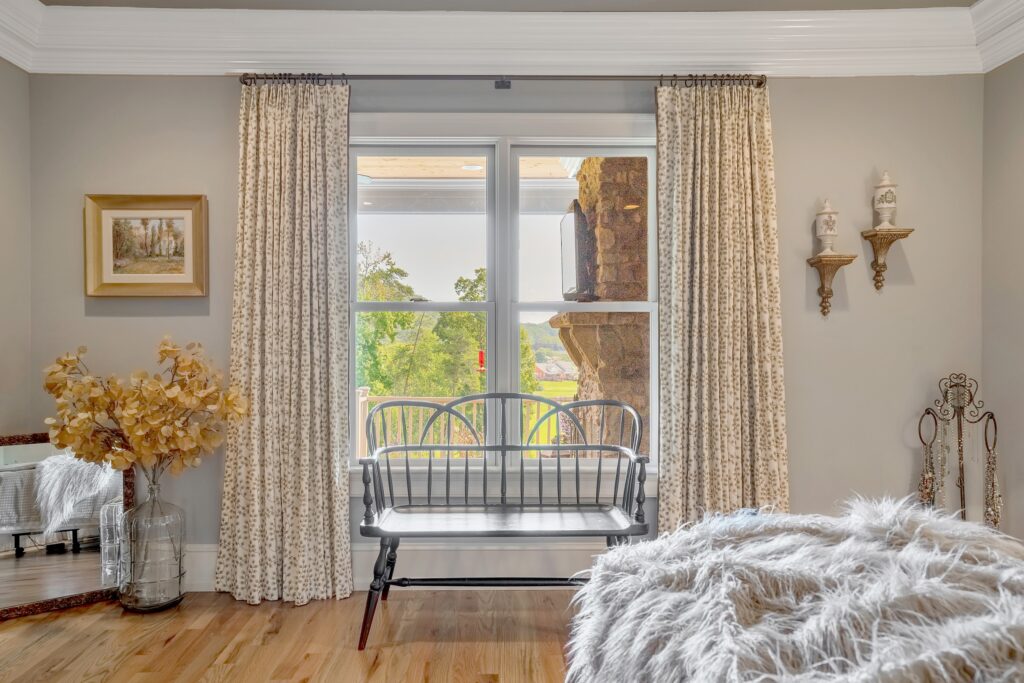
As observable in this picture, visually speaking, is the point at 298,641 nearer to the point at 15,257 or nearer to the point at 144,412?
the point at 144,412

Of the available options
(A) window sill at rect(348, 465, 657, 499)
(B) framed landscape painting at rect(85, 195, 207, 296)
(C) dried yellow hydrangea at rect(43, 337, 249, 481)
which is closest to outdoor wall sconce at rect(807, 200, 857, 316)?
(A) window sill at rect(348, 465, 657, 499)

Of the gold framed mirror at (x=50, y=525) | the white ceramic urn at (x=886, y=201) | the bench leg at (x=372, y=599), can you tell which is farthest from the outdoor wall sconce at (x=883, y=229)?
the gold framed mirror at (x=50, y=525)

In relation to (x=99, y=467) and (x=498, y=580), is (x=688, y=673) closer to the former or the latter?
(x=498, y=580)

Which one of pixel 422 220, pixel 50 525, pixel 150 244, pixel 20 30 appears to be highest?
pixel 20 30

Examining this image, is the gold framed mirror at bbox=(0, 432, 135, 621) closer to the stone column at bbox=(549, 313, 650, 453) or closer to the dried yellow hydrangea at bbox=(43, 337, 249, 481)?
the dried yellow hydrangea at bbox=(43, 337, 249, 481)

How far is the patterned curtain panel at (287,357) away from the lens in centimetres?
291

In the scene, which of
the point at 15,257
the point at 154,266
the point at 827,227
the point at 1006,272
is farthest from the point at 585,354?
the point at 15,257

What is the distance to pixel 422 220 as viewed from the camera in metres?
3.24

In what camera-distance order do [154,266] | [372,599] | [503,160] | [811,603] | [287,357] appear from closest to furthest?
[811,603] → [372,599] → [287,357] → [154,266] → [503,160]

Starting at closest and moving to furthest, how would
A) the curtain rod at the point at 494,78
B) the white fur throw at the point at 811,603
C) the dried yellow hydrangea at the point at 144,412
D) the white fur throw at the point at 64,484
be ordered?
the white fur throw at the point at 811,603 → the dried yellow hydrangea at the point at 144,412 → the white fur throw at the point at 64,484 → the curtain rod at the point at 494,78

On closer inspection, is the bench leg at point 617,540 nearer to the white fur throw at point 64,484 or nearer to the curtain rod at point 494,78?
the curtain rod at point 494,78

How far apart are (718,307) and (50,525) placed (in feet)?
10.3

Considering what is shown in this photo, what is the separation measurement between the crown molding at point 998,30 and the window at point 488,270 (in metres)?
1.59

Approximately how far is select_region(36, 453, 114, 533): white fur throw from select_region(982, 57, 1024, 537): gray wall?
13.5 feet
